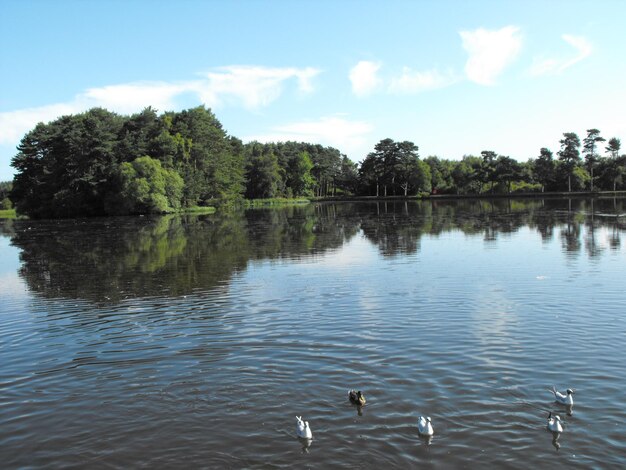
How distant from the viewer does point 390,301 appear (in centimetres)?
1953

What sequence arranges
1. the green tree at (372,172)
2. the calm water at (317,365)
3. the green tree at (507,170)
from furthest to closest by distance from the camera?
1. the green tree at (372,172)
2. the green tree at (507,170)
3. the calm water at (317,365)

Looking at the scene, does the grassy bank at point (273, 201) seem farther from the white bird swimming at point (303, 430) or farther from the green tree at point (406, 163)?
the white bird swimming at point (303, 430)

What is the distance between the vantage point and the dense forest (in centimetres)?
9506

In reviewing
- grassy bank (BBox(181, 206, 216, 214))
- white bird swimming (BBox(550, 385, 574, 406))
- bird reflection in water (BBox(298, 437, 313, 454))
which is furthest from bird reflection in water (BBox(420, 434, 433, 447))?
grassy bank (BBox(181, 206, 216, 214))

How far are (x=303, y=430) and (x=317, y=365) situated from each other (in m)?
3.67

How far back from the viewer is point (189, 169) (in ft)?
360

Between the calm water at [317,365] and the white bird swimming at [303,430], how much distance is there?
172mm

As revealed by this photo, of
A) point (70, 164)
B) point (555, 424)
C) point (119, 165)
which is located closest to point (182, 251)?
point (555, 424)

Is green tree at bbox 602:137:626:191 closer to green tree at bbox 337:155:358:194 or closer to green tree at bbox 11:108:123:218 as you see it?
green tree at bbox 337:155:358:194

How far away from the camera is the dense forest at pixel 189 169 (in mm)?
95062

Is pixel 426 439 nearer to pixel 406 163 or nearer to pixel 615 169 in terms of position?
pixel 615 169

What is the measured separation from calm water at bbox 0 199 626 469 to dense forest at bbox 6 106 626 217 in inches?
2835

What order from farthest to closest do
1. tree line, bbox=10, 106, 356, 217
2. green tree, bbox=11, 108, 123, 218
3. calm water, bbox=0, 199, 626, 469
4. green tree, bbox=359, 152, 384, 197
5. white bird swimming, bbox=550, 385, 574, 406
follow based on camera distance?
1. green tree, bbox=359, 152, 384, 197
2. green tree, bbox=11, 108, 123, 218
3. tree line, bbox=10, 106, 356, 217
4. white bird swimming, bbox=550, 385, 574, 406
5. calm water, bbox=0, 199, 626, 469

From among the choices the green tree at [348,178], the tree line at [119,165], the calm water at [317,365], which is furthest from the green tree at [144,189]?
the green tree at [348,178]
